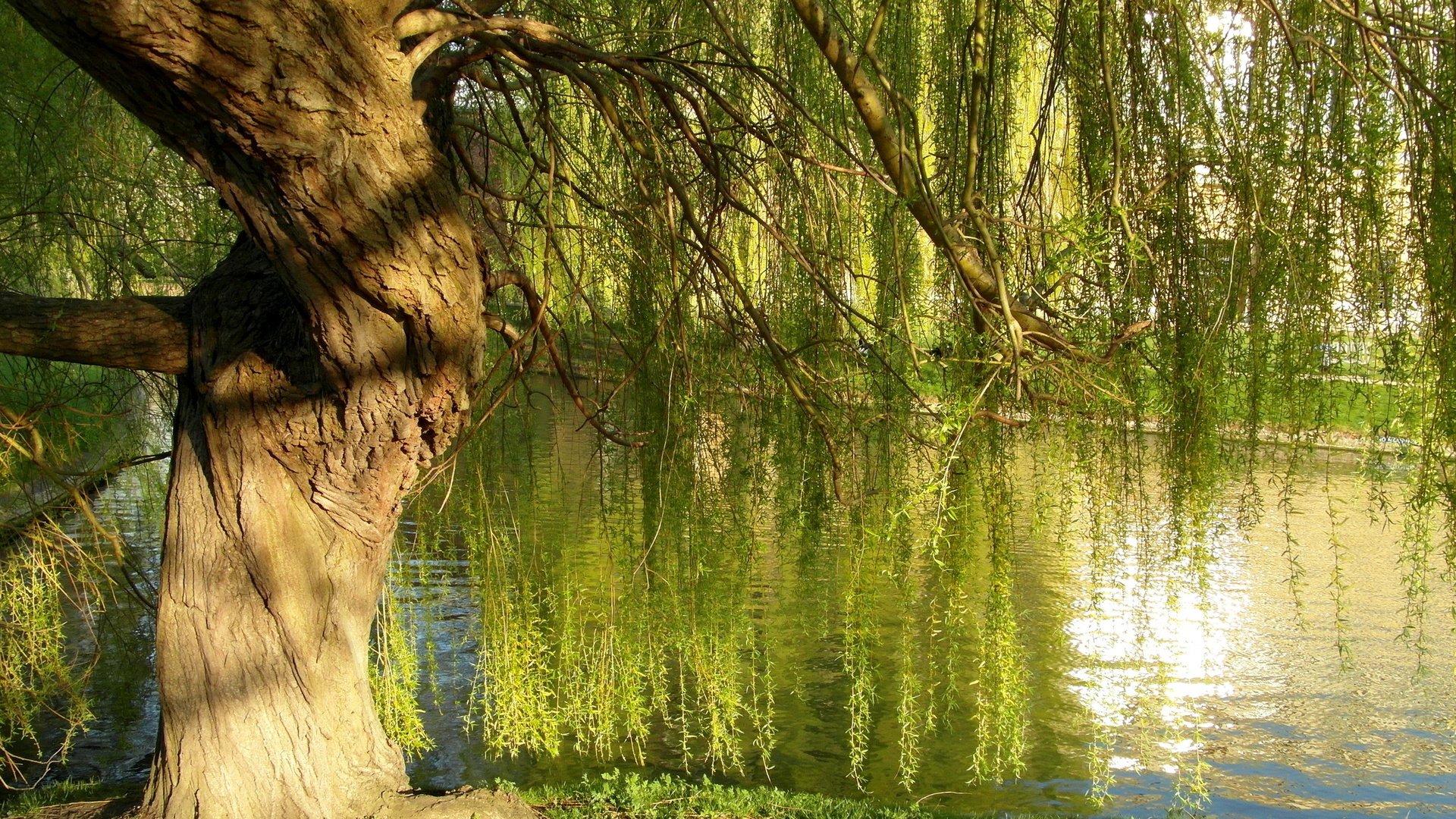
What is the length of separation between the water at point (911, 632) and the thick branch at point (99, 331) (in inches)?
30.0

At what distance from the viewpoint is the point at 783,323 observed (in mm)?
2863

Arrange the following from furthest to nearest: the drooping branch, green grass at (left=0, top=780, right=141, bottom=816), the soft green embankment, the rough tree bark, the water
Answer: the soft green embankment, green grass at (left=0, top=780, right=141, bottom=816), the water, the drooping branch, the rough tree bark

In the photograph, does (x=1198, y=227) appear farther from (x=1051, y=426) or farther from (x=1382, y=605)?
(x=1382, y=605)

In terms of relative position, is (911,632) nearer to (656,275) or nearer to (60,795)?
(656,275)

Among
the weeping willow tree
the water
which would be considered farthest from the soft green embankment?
the weeping willow tree

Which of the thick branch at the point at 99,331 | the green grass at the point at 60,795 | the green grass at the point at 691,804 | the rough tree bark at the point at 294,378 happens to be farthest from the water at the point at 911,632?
the thick branch at the point at 99,331

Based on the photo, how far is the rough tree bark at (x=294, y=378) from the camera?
5.82ft

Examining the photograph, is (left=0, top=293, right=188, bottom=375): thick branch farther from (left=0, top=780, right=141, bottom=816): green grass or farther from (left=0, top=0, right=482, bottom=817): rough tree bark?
(left=0, top=780, right=141, bottom=816): green grass

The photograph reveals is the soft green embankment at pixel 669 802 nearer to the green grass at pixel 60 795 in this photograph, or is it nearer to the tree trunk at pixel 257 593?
the green grass at pixel 60 795

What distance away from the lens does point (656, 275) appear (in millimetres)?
2682

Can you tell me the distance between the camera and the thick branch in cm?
211

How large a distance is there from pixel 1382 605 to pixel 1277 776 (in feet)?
7.42

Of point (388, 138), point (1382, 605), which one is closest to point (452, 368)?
point (388, 138)

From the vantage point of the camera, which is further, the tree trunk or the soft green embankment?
the soft green embankment
